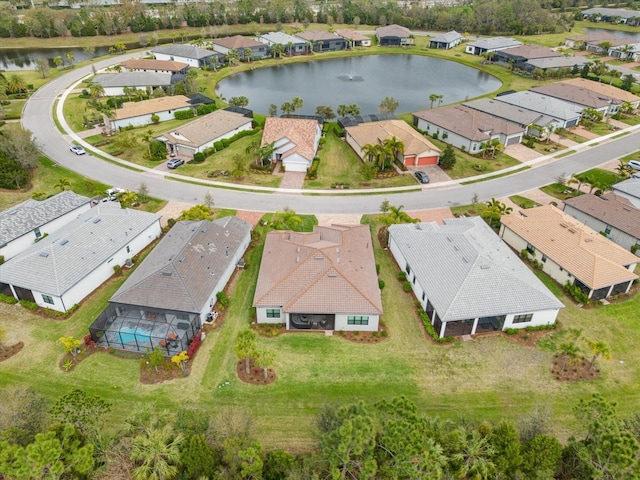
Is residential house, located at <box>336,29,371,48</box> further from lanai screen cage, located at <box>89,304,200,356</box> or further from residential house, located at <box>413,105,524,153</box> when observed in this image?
lanai screen cage, located at <box>89,304,200,356</box>

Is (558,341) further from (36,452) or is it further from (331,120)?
(331,120)

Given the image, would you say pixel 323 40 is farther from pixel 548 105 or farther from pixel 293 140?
pixel 293 140

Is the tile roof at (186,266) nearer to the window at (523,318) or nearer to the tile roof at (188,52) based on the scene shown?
the window at (523,318)

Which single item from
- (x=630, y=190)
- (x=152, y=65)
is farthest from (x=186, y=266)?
(x=152, y=65)

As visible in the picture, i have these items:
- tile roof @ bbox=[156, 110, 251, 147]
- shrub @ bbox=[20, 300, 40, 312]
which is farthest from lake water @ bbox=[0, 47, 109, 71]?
shrub @ bbox=[20, 300, 40, 312]

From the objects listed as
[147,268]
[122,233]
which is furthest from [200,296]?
[122,233]
